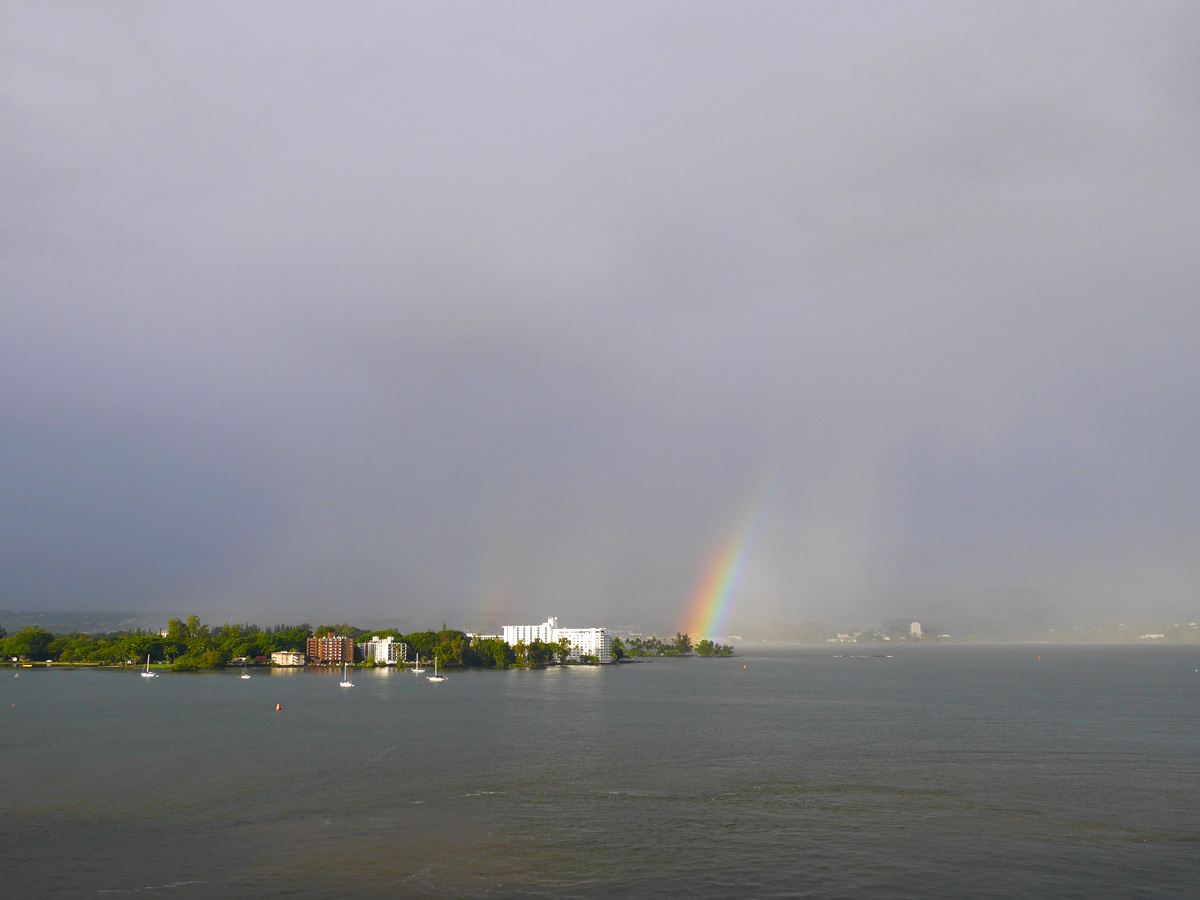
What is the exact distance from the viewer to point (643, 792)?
56.5 meters

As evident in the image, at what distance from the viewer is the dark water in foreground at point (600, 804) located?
38219mm

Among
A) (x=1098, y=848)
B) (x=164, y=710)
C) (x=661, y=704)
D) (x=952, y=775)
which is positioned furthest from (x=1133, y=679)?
(x=164, y=710)

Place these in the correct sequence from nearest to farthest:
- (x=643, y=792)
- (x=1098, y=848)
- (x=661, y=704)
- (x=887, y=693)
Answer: (x=1098, y=848) < (x=643, y=792) < (x=661, y=704) < (x=887, y=693)

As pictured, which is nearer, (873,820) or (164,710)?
(873,820)

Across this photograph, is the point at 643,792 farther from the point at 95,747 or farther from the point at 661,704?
the point at 661,704

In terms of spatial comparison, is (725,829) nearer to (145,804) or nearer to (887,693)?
(145,804)

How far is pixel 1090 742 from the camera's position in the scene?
81.4 m

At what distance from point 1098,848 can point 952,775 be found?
20.2 meters

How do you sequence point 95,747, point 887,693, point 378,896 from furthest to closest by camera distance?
point 887,693, point 95,747, point 378,896

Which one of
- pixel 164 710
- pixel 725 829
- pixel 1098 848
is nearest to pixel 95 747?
pixel 164 710

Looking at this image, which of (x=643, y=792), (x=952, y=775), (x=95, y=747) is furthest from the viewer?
(x=95, y=747)

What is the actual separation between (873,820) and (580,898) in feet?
71.0

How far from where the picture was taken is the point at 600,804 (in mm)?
52750

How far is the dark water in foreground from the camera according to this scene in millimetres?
38219
